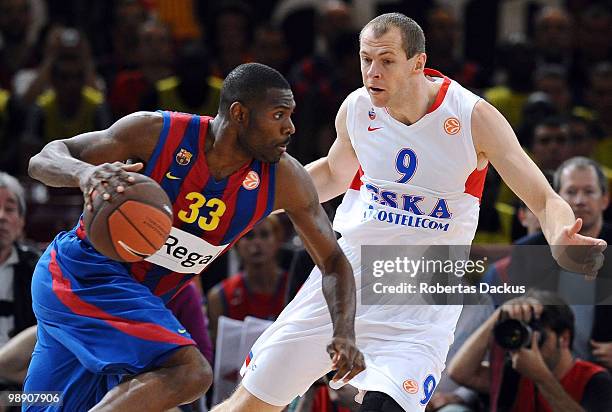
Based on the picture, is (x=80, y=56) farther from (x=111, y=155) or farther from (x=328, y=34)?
(x=111, y=155)

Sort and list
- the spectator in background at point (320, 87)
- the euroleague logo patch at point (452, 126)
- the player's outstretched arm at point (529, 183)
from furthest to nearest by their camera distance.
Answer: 1. the spectator in background at point (320, 87)
2. the euroleague logo patch at point (452, 126)
3. the player's outstretched arm at point (529, 183)

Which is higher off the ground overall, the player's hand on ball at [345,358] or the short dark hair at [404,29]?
the short dark hair at [404,29]

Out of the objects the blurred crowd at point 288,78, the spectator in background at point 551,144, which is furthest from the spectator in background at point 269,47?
the spectator in background at point 551,144

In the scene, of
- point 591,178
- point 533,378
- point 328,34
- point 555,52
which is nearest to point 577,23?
point 555,52

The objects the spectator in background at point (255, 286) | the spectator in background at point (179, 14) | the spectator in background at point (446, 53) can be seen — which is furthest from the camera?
the spectator in background at point (179, 14)

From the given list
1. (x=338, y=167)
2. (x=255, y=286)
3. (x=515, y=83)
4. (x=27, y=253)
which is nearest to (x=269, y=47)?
(x=515, y=83)

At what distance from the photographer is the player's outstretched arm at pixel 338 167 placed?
18.1ft

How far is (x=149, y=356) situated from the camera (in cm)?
448

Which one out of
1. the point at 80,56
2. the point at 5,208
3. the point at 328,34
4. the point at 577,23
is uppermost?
the point at 577,23

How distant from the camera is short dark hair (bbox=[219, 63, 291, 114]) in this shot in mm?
4770

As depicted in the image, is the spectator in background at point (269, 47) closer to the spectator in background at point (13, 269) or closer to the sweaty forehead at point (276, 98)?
the spectator in background at point (13, 269)

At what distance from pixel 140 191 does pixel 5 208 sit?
8.29 ft

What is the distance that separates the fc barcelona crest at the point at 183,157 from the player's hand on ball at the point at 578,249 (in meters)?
1.54

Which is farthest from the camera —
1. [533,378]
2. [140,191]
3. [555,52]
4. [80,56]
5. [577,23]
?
[577,23]
